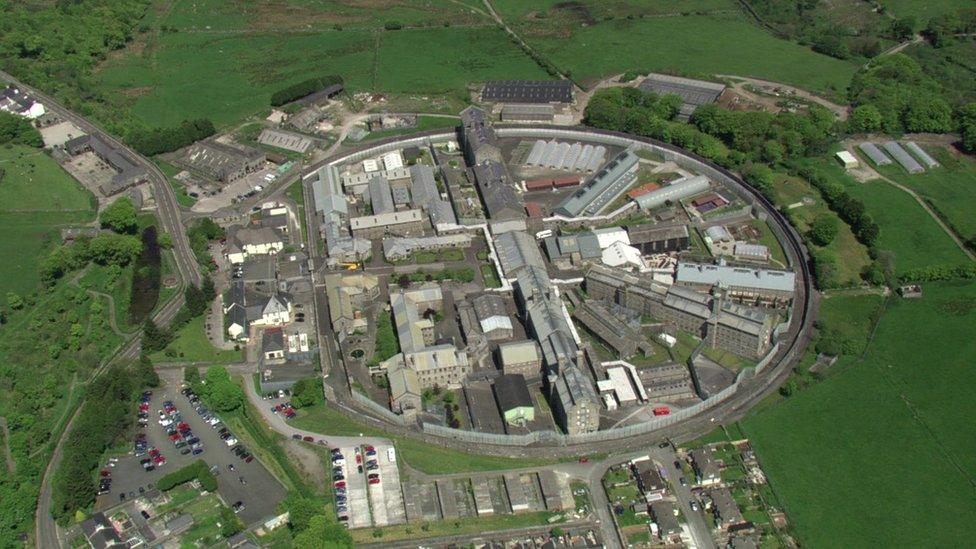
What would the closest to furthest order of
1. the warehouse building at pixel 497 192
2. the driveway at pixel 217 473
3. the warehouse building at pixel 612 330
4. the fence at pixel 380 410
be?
the driveway at pixel 217 473, the fence at pixel 380 410, the warehouse building at pixel 612 330, the warehouse building at pixel 497 192

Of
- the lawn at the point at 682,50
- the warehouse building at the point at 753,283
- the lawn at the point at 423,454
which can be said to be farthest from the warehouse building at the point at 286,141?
the warehouse building at the point at 753,283

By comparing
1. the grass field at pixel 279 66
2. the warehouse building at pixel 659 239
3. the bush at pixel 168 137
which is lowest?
the warehouse building at pixel 659 239

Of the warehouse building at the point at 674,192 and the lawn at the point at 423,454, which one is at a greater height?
the warehouse building at the point at 674,192

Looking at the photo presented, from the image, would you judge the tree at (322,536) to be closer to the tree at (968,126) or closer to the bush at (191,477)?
the bush at (191,477)

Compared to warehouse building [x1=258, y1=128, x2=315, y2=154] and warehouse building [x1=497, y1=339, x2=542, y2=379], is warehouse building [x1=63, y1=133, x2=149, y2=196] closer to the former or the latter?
warehouse building [x1=258, y1=128, x2=315, y2=154]

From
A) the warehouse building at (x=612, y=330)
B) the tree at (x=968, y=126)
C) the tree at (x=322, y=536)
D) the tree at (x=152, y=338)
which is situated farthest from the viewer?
the tree at (x=968, y=126)

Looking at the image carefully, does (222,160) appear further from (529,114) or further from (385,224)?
(529,114)

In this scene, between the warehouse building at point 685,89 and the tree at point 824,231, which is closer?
the tree at point 824,231
